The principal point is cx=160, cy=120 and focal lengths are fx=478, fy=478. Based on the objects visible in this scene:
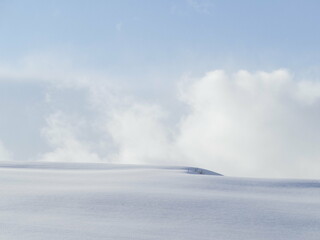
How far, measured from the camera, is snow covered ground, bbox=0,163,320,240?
4840mm

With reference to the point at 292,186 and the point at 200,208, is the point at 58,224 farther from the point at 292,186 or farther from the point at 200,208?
the point at 292,186

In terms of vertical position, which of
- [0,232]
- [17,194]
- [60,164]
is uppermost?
[60,164]

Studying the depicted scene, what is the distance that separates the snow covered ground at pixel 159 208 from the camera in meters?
4.84

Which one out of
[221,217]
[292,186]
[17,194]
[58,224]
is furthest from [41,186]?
[292,186]

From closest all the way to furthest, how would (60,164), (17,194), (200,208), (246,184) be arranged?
(200,208), (17,194), (246,184), (60,164)

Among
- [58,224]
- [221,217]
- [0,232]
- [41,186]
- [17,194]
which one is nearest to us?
[0,232]

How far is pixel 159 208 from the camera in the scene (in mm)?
5852

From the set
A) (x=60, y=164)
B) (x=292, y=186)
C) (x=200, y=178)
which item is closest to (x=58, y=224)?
(x=200, y=178)

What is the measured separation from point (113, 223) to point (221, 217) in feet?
4.11

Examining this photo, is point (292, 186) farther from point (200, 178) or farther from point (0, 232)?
point (0, 232)

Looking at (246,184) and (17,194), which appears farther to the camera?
(246,184)

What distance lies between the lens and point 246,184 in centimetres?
818

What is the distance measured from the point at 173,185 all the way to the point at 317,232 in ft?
9.92

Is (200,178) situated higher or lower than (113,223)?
higher
